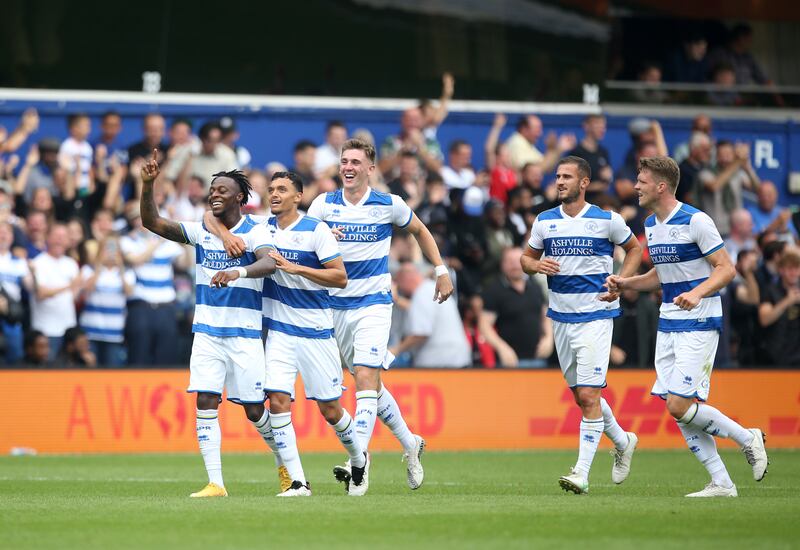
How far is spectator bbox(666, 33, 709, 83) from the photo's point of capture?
85.0 feet

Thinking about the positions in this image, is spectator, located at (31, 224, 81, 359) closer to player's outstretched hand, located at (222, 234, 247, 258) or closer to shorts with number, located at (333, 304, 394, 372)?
shorts with number, located at (333, 304, 394, 372)

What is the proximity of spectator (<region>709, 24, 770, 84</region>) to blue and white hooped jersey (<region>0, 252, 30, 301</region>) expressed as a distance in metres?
13.0

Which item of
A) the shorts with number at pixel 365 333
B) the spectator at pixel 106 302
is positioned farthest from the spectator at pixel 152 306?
the shorts with number at pixel 365 333

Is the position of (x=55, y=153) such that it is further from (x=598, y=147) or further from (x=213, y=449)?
(x=213, y=449)

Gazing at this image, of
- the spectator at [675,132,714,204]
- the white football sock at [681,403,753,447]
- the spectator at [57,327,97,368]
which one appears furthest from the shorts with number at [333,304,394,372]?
the spectator at [675,132,714,204]

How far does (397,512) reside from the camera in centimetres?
1077

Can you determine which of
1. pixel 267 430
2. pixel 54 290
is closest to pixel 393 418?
pixel 267 430

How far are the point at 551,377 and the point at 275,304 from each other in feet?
27.5

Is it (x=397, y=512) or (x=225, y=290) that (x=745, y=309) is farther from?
(x=397, y=512)

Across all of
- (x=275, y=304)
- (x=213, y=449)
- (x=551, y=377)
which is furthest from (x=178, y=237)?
(x=551, y=377)

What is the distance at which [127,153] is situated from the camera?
70.5 ft

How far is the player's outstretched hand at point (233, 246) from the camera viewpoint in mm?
11828

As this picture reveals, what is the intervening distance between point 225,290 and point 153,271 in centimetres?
777

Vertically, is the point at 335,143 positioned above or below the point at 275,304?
above
